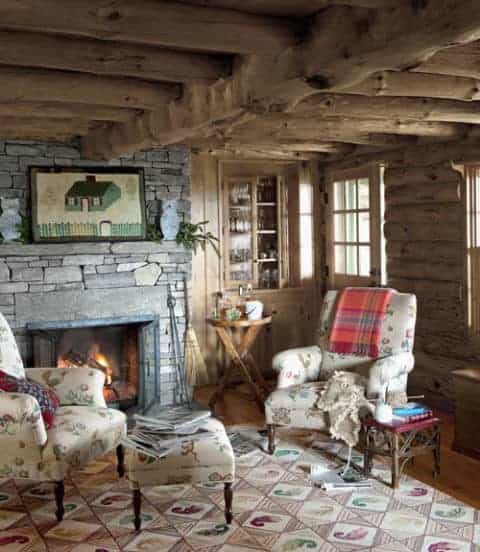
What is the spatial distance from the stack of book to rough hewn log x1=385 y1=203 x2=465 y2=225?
168 cm

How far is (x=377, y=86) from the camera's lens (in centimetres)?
322

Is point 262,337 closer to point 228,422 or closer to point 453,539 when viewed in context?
point 228,422

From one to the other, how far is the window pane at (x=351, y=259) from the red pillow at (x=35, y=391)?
3249 millimetres

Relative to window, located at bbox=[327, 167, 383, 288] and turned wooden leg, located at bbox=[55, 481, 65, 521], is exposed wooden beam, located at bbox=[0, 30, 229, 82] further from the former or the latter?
window, located at bbox=[327, 167, 383, 288]

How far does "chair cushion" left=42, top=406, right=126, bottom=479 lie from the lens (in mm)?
3430

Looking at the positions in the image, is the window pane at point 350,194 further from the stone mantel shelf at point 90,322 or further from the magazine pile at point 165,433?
the magazine pile at point 165,433

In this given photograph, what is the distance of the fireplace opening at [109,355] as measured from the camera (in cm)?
542

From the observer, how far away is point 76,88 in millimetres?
3254

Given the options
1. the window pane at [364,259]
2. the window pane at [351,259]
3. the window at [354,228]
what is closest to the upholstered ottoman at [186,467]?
the window at [354,228]

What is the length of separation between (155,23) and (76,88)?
1.09m

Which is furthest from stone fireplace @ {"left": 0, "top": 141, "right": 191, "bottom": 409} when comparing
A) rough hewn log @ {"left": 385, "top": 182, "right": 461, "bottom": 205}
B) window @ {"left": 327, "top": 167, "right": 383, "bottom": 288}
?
rough hewn log @ {"left": 385, "top": 182, "right": 461, "bottom": 205}

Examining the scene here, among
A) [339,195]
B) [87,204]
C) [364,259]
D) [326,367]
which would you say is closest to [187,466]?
[326,367]

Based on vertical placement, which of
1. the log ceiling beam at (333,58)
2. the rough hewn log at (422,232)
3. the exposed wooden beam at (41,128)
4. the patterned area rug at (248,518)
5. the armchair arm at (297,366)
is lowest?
the patterned area rug at (248,518)

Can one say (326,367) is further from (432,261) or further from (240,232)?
(240,232)
